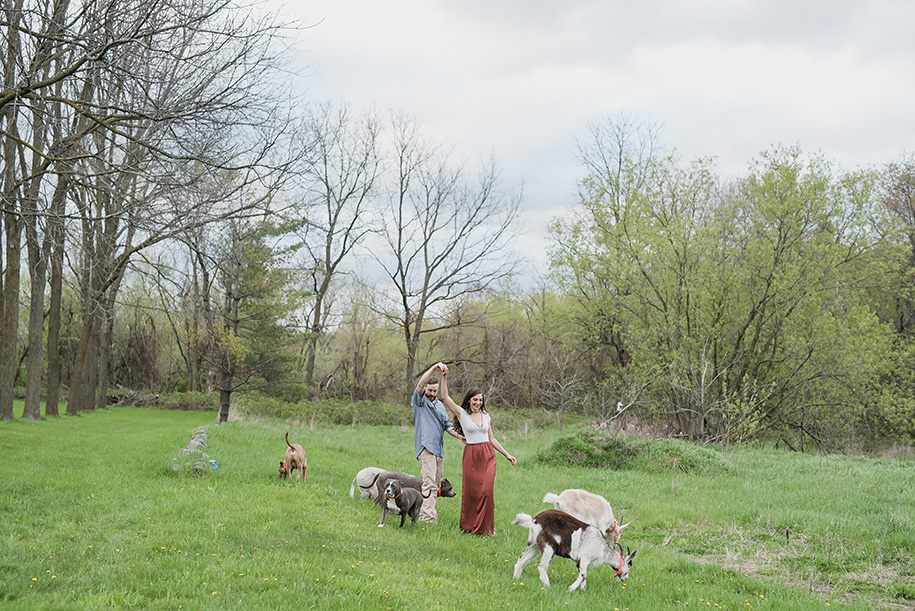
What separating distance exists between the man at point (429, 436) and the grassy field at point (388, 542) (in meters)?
0.59

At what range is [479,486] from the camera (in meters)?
8.14

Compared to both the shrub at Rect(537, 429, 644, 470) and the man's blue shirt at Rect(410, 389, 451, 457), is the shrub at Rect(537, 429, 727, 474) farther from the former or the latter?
the man's blue shirt at Rect(410, 389, 451, 457)

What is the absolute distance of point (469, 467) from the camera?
8.16 m

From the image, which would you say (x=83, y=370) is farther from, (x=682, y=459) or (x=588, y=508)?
(x=588, y=508)

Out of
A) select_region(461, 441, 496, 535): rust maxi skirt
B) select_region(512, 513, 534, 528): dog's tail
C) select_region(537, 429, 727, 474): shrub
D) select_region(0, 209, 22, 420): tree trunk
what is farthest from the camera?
select_region(0, 209, 22, 420): tree trunk

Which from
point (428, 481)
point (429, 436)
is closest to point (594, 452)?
point (428, 481)

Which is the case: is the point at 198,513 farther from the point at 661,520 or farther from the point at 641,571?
the point at 661,520

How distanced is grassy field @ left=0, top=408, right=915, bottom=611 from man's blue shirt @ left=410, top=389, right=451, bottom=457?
1.12 meters

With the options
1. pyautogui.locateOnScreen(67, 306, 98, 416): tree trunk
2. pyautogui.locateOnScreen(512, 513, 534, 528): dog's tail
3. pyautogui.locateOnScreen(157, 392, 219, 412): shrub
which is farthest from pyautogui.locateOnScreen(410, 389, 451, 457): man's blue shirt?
pyautogui.locateOnScreen(157, 392, 219, 412): shrub

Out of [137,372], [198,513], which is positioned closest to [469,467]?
[198,513]

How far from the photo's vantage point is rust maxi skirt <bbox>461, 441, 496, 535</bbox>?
26.6 ft

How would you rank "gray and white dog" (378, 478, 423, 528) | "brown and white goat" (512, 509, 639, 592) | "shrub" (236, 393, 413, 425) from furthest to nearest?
"shrub" (236, 393, 413, 425)
"gray and white dog" (378, 478, 423, 528)
"brown and white goat" (512, 509, 639, 592)

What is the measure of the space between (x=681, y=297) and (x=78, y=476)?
19390mm

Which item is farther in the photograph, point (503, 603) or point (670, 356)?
point (670, 356)
